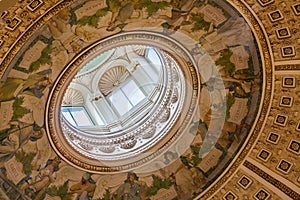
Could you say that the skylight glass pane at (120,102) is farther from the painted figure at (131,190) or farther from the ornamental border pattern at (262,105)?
the ornamental border pattern at (262,105)

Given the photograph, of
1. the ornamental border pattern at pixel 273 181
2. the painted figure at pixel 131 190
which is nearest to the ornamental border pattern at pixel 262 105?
the ornamental border pattern at pixel 273 181

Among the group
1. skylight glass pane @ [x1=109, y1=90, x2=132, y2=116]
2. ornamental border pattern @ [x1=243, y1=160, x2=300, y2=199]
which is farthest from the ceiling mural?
skylight glass pane @ [x1=109, y1=90, x2=132, y2=116]

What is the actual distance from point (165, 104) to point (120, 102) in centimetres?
356

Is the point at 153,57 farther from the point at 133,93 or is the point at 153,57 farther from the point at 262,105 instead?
the point at 262,105

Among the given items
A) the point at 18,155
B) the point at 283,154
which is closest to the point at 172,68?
the point at 283,154

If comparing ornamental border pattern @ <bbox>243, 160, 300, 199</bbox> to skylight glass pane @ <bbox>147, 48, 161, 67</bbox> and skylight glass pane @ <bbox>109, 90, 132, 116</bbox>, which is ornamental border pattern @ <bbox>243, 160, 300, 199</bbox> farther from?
skylight glass pane @ <bbox>109, 90, 132, 116</bbox>

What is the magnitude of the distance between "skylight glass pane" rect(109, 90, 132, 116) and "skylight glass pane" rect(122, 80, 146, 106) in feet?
0.51

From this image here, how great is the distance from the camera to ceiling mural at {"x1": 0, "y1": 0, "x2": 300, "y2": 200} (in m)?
10.1

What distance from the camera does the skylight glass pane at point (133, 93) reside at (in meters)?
15.7

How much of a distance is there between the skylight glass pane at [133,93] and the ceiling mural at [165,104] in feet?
4.01

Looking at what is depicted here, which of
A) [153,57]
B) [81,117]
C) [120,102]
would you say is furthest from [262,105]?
[81,117]

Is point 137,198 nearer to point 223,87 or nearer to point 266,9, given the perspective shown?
point 223,87

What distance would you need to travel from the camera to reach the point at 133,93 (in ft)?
53.9

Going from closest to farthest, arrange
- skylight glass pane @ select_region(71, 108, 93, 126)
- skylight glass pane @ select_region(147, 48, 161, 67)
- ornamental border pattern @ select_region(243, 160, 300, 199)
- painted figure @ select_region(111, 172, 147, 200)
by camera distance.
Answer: ornamental border pattern @ select_region(243, 160, 300, 199) → painted figure @ select_region(111, 172, 147, 200) → skylight glass pane @ select_region(147, 48, 161, 67) → skylight glass pane @ select_region(71, 108, 93, 126)
